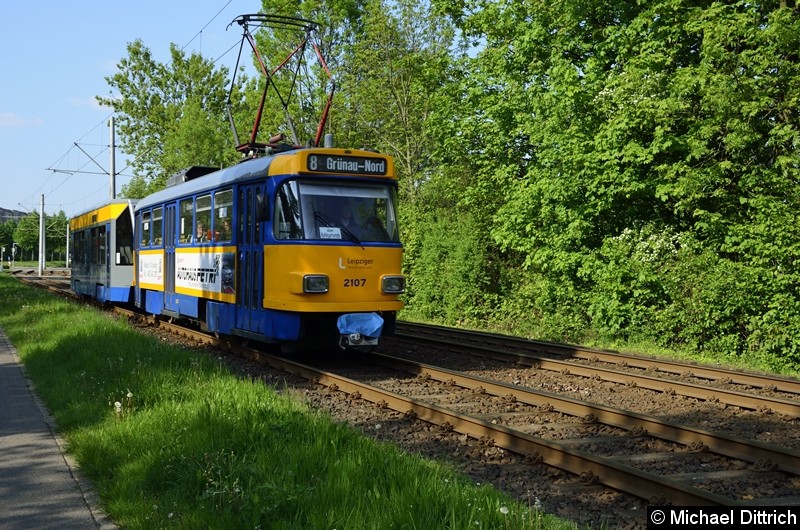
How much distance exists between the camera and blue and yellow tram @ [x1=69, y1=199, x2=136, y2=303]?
23.5 m

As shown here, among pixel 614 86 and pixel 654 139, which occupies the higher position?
pixel 614 86

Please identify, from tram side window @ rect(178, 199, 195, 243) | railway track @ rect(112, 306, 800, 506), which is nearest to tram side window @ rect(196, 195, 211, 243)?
tram side window @ rect(178, 199, 195, 243)

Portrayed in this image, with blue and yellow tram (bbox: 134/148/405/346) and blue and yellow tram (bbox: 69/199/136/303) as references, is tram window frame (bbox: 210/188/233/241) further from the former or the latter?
blue and yellow tram (bbox: 69/199/136/303)

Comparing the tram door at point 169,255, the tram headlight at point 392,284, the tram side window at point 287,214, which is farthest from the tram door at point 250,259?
the tram door at point 169,255

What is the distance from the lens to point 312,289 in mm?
11742

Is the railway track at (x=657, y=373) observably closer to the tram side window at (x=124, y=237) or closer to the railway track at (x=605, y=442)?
the railway track at (x=605, y=442)

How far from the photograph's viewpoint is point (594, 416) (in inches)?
339

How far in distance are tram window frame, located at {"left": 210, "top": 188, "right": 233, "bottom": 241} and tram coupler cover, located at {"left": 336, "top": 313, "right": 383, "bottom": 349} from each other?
2894mm

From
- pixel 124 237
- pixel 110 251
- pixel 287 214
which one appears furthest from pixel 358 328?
pixel 110 251

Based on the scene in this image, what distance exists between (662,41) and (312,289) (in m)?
10.3

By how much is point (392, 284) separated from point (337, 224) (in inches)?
51.3

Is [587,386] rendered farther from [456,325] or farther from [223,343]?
[456,325]

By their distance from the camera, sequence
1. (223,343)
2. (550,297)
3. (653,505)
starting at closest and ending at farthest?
1. (653,505)
2. (223,343)
3. (550,297)

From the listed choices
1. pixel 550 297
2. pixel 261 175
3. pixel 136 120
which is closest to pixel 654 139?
pixel 550 297
